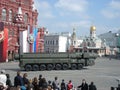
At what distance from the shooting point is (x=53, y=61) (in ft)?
163

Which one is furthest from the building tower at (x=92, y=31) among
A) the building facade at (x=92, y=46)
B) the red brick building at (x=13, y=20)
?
the red brick building at (x=13, y=20)

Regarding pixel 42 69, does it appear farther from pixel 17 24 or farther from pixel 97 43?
pixel 97 43

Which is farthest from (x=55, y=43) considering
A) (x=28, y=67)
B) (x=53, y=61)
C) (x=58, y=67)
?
(x=28, y=67)

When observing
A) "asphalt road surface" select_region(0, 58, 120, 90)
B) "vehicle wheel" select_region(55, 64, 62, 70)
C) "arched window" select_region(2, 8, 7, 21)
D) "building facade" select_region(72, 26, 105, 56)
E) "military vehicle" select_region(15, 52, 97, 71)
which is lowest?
"asphalt road surface" select_region(0, 58, 120, 90)

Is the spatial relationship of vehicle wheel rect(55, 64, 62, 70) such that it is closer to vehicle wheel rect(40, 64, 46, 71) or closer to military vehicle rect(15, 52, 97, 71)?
military vehicle rect(15, 52, 97, 71)

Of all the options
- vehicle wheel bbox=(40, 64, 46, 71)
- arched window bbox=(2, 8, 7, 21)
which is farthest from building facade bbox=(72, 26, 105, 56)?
vehicle wheel bbox=(40, 64, 46, 71)

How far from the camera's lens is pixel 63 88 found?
2103cm

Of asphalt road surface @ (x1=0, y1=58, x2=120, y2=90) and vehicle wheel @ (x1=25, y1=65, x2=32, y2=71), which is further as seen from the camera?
vehicle wheel @ (x1=25, y1=65, x2=32, y2=71)

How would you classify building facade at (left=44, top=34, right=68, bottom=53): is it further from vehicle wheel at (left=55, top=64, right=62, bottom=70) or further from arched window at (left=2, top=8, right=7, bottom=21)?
vehicle wheel at (left=55, top=64, right=62, bottom=70)

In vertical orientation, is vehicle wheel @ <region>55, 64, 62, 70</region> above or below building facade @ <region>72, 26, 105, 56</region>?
below

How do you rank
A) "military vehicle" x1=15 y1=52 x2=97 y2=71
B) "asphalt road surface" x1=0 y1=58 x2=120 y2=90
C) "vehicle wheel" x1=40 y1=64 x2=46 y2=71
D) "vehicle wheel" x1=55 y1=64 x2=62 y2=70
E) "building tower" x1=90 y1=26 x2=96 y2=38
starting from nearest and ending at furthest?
"asphalt road surface" x1=0 y1=58 x2=120 y2=90
"military vehicle" x1=15 y1=52 x2=97 y2=71
"vehicle wheel" x1=40 y1=64 x2=46 y2=71
"vehicle wheel" x1=55 y1=64 x2=62 y2=70
"building tower" x1=90 y1=26 x2=96 y2=38

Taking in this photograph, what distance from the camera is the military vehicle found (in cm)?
4822

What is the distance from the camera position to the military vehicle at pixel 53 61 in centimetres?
4822

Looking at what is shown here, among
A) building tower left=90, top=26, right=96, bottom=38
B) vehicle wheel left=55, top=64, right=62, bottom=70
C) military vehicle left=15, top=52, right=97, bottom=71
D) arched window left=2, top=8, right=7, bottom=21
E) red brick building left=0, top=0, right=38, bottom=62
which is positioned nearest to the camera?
military vehicle left=15, top=52, right=97, bottom=71
